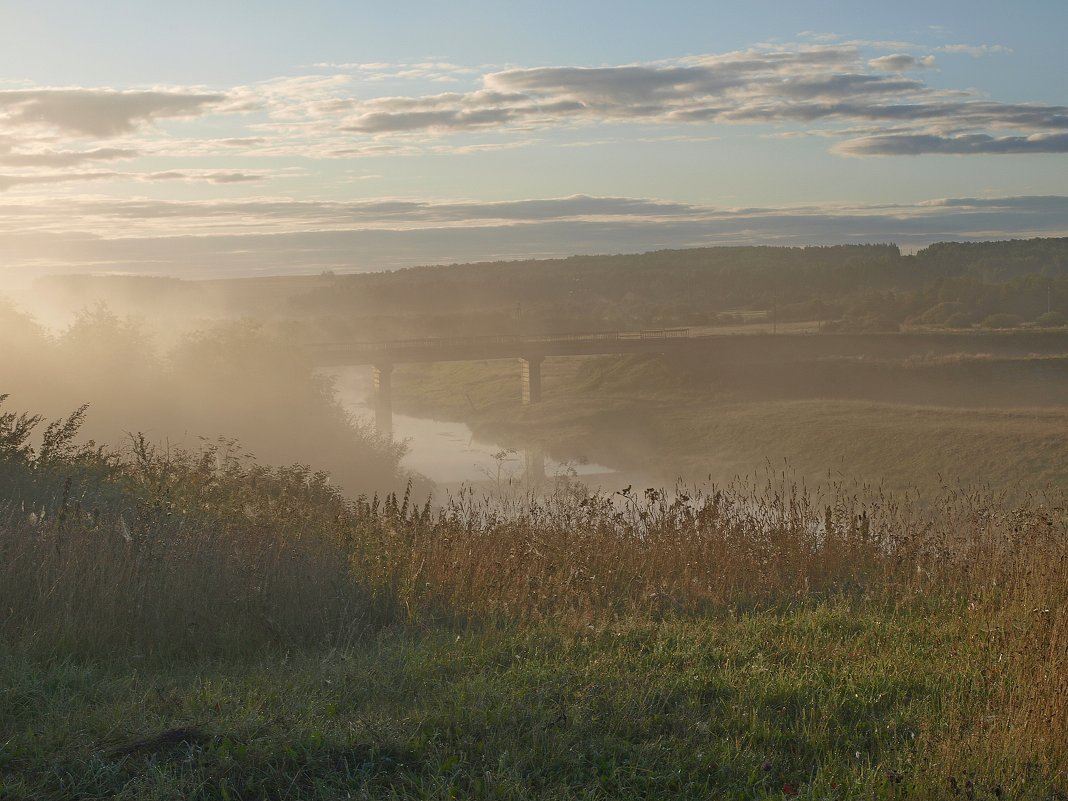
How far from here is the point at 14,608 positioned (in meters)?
8.09

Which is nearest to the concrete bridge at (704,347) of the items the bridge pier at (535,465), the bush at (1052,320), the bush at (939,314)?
the bridge pier at (535,465)

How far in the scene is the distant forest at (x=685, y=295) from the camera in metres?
126

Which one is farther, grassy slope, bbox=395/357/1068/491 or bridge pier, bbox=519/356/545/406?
bridge pier, bbox=519/356/545/406

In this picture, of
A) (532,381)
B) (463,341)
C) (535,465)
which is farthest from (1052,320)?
(535,465)

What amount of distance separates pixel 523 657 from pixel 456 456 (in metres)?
61.1

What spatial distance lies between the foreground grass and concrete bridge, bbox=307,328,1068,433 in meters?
69.9

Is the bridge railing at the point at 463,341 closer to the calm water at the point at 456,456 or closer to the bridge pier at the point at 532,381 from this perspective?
the bridge pier at the point at 532,381

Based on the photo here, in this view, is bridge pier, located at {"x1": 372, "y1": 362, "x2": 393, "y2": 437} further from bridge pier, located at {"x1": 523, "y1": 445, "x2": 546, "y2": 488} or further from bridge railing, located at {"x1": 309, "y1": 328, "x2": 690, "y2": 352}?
bridge pier, located at {"x1": 523, "y1": 445, "x2": 546, "y2": 488}

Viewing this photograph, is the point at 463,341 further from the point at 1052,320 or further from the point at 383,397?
the point at 1052,320

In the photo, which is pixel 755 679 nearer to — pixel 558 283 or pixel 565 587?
pixel 565 587

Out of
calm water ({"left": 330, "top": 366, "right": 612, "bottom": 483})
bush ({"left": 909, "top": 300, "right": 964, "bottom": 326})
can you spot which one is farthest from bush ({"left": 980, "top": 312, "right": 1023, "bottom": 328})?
calm water ({"left": 330, "top": 366, "right": 612, "bottom": 483})

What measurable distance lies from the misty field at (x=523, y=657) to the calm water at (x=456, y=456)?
35.3 metres

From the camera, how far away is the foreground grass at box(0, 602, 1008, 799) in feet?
17.4

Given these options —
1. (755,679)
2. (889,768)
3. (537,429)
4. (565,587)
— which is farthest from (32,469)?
(537,429)
